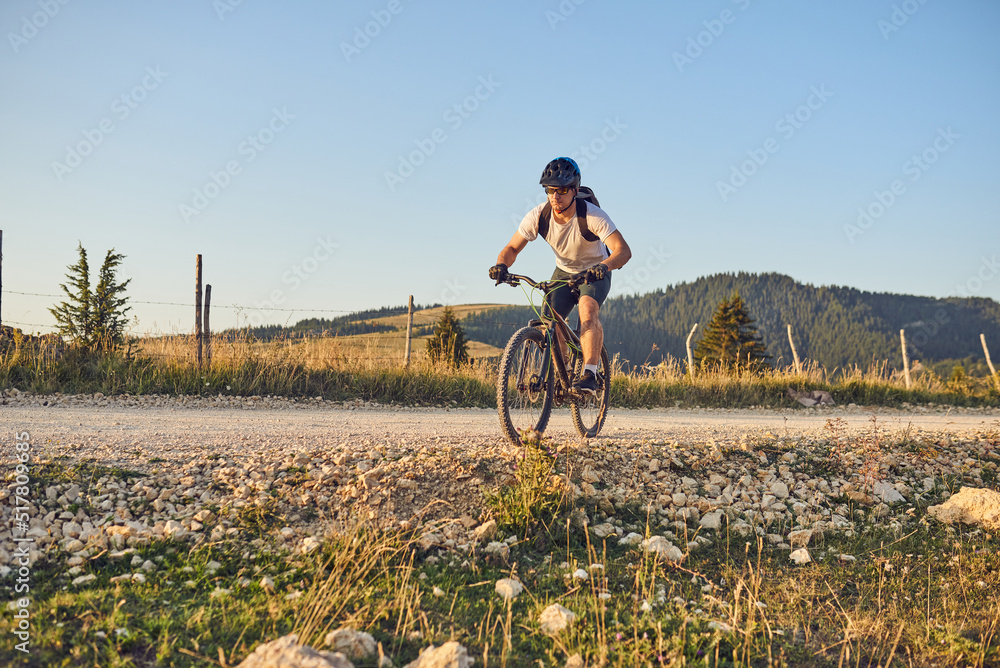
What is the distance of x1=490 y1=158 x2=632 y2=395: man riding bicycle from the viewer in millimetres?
5156

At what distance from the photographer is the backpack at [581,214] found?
5.37 m

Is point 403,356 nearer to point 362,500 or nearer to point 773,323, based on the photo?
point 362,500

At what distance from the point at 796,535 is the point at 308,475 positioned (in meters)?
3.17

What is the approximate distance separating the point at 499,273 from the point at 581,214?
0.87 metres

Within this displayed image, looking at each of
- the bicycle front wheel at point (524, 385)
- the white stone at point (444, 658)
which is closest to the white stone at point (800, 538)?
the bicycle front wheel at point (524, 385)

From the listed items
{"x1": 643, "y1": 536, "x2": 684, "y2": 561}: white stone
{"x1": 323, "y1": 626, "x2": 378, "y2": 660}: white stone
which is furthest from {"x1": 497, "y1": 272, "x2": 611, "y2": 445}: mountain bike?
{"x1": 323, "y1": 626, "x2": 378, "y2": 660}: white stone

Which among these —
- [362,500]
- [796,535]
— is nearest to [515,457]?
[362,500]

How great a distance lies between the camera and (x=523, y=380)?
542cm

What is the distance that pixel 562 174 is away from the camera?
509 centimetres

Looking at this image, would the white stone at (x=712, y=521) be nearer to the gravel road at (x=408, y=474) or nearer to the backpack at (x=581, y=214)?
the gravel road at (x=408, y=474)

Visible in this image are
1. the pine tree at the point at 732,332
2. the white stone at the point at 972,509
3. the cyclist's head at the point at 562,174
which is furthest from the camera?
the pine tree at the point at 732,332

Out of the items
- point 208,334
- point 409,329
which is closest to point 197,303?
A: point 208,334

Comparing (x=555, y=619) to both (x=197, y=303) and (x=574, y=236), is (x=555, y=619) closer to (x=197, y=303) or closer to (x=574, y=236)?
(x=574, y=236)

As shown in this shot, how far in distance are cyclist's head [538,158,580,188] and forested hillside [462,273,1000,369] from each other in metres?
118
